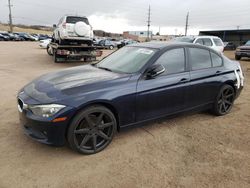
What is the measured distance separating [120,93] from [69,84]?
0.74 metres

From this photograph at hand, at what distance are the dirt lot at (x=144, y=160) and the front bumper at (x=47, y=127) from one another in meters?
0.30

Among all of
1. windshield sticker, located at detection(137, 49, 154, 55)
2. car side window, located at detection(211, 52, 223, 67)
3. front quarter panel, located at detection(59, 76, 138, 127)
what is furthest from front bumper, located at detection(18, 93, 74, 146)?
car side window, located at detection(211, 52, 223, 67)

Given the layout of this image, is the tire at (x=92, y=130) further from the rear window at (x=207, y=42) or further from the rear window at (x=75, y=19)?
the rear window at (x=207, y=42)

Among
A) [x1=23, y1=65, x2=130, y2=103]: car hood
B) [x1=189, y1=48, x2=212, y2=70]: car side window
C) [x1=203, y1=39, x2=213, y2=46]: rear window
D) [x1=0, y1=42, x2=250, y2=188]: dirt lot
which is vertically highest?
[x1=203, y1=39, x2=213, y2=46]: rear window

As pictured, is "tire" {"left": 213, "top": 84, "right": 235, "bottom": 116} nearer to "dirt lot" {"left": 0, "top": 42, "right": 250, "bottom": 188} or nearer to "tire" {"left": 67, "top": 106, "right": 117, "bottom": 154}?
"dirt lot" {"left": 0, "top": 42, "right": 250, "bottom": 188}

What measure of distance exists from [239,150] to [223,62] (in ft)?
6.71

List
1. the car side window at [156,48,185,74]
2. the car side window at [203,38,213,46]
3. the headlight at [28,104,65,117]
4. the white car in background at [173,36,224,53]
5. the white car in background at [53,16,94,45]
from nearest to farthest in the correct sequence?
the headlight at [28,104,65,117]
the car side window at [156,48,185,74]
the white car in background at [53,16,94,45]
the white car in background at [173,36,224,53]
the car side window at [203,38,213,46]

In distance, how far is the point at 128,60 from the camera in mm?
4109

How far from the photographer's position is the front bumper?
9.84 ft

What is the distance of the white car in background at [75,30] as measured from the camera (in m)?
12.5

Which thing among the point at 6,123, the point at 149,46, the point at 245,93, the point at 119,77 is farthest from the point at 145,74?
the point at 245,93

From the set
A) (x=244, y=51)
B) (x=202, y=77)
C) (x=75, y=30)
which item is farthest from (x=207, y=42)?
(x=202, y=77)

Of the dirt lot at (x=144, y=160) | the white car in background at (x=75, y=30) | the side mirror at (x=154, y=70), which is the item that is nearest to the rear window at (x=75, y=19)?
the white car in background at (x=75, y=30)

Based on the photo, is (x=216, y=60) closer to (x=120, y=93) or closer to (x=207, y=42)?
(x=120, y=93)
